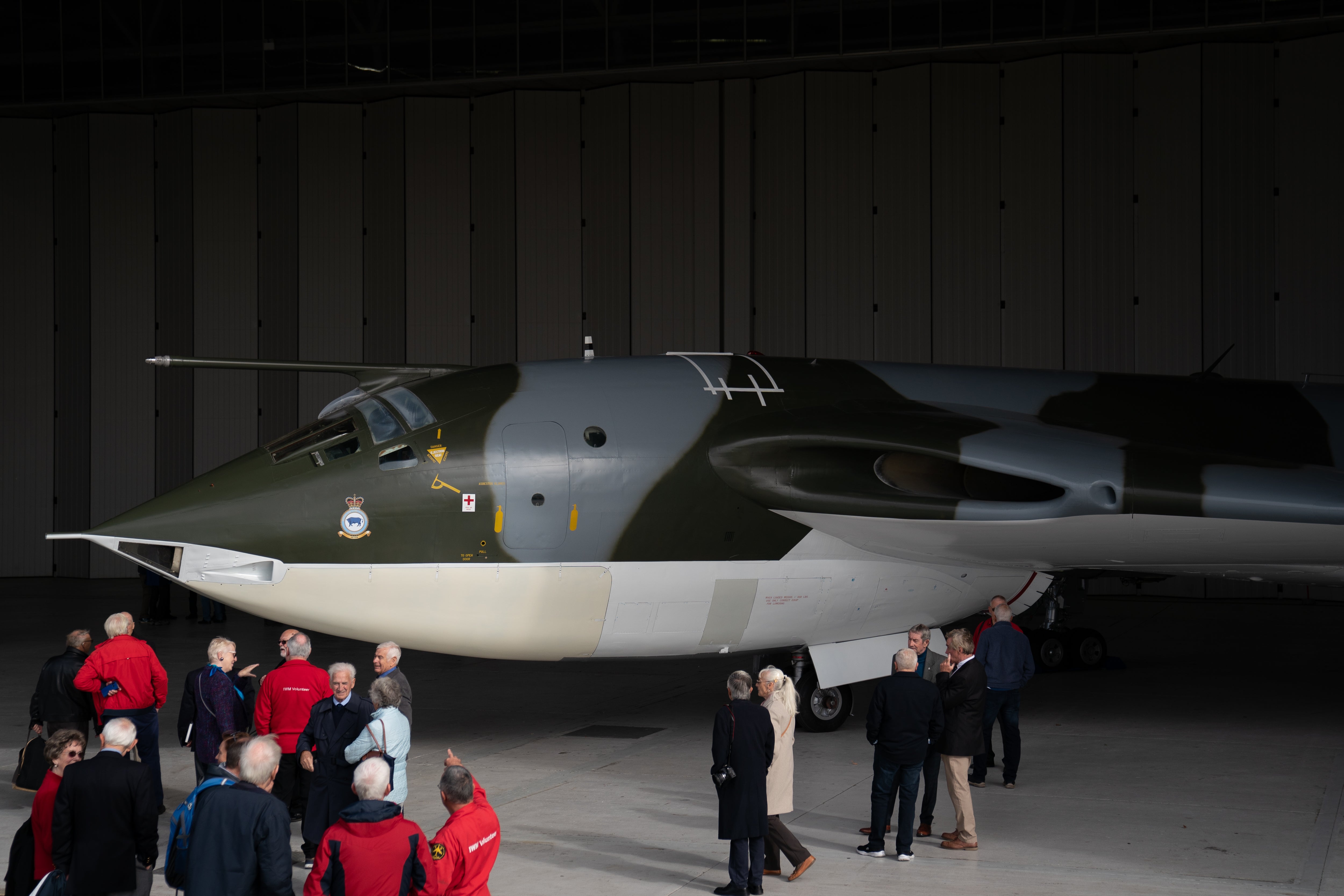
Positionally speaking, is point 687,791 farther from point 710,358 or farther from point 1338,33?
point 1338,33

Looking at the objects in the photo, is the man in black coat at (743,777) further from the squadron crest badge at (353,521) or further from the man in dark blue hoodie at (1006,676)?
the squadron crest badge at (353,521)

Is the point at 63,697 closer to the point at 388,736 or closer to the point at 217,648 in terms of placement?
the point at 217,648

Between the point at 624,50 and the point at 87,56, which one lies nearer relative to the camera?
the point at 624,50


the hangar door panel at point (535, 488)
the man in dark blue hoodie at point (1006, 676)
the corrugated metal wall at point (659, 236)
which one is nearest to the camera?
the man in dark blue hoodie at point (1006, 676)

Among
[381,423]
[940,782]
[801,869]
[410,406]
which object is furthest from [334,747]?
[940,782]

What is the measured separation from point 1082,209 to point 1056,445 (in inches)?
651

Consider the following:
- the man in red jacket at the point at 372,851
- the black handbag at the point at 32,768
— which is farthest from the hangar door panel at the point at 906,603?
the man in red jacket at the point at 372,851

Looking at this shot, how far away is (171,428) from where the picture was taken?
30766 mm

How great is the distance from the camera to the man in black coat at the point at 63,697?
9477mm

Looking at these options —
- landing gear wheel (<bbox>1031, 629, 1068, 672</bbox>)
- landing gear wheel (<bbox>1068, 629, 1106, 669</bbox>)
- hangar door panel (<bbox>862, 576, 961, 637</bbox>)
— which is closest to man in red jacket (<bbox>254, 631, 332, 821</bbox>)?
hangar door panel (<bbox>862, 576, 961, 637</bbox>)

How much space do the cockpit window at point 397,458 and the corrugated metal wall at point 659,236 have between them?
58.5 ft

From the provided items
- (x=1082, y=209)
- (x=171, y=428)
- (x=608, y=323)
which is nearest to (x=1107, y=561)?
(x=1082, y=209)

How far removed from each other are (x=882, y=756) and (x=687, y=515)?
3.73 meters

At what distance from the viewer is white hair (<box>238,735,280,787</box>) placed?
211 inches
